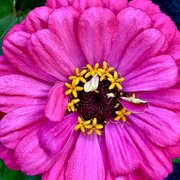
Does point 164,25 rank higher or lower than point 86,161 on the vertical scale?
higher

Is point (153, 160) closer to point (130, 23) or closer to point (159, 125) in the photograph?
point (159, 125)

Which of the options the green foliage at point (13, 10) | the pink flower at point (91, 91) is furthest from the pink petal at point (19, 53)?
the green foliage at point (13, 10)

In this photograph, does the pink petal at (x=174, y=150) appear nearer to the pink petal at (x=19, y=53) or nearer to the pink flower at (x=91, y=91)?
the pink flower at (x=91, y=91)

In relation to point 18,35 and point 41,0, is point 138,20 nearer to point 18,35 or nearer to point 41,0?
point 18,35

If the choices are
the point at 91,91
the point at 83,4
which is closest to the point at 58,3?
the point at 83,4

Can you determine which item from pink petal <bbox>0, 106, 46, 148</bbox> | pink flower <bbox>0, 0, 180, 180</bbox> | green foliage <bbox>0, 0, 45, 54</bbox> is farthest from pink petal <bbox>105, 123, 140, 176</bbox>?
green foliage <bbox>0, 0, 45, 54</bbox>

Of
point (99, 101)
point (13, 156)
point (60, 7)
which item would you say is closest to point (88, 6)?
point (60, 7)

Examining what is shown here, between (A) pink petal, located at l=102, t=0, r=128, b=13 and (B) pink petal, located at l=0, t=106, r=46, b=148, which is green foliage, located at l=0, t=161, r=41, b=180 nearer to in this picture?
(B) pink petal, located at l=0, t=106, r=46, b=148
